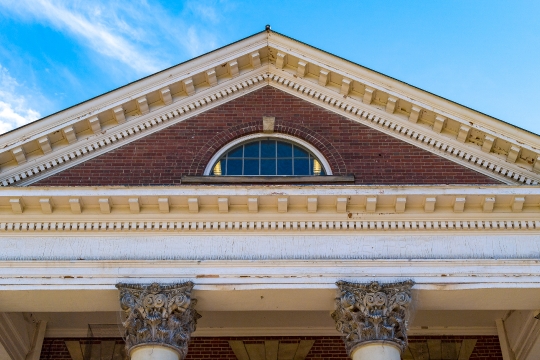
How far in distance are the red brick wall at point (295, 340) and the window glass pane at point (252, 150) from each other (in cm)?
384

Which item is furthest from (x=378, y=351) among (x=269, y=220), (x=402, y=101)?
(x=402, y=101)

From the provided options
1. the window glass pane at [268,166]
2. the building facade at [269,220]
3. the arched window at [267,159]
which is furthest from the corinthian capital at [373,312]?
the window glass pane at [268,166]

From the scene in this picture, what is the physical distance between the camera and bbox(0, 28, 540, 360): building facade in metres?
11.8

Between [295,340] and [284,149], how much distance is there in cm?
402

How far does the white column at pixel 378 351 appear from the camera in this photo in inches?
432

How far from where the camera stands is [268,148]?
14883mm

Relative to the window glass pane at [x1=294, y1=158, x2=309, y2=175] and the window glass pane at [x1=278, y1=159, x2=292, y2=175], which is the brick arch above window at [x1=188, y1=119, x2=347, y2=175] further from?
the window glass pane at [x1=278, y1=159, x2=292, y2=175]

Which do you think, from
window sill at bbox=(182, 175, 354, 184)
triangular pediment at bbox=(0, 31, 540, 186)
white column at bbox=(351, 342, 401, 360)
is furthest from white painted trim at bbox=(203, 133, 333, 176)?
white column at bbox=(351, 342, 401, 360)

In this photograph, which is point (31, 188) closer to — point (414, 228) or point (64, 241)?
point (64, 241)

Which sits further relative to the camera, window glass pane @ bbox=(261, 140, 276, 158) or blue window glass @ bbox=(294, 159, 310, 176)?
window glass pane @ bbox=(261, 140, 276, 158)

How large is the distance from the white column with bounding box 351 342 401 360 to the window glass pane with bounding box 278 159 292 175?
449cm

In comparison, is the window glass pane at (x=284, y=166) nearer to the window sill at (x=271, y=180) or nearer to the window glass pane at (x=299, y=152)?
the window glass pane at (x=299, y=152)

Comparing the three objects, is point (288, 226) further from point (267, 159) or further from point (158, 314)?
point (158, 314)

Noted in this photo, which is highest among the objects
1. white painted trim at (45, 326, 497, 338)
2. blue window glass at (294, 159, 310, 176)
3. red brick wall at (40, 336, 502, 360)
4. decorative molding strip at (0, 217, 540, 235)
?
blue window glass at (294, 159, 310, 176)
